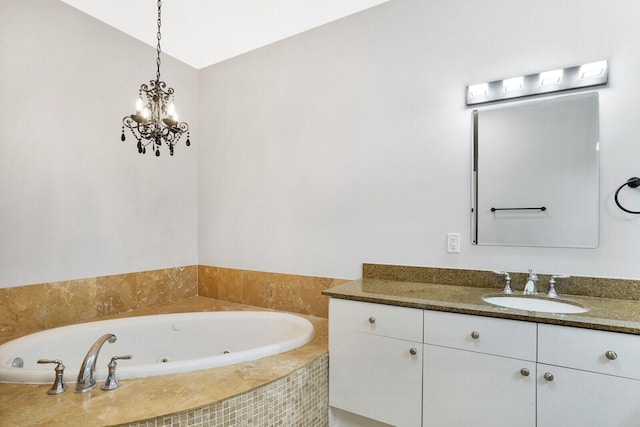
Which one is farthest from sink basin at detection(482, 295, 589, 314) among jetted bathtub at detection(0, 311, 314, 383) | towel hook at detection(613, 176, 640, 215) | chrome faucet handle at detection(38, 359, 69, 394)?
chrome faucet handle at detection(38, 359, 69, 394)

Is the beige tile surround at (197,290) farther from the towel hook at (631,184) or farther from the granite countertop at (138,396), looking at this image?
the granite countertop at (138,396)

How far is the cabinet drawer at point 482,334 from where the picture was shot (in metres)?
1.39

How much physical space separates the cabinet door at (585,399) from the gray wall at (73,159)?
2.72m

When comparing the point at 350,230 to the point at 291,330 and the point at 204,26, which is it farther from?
the point at 204,26

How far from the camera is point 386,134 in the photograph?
2.26 m

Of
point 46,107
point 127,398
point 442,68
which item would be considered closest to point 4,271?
point 46,107

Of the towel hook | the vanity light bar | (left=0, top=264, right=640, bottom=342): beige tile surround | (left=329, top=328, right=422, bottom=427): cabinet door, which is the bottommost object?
(left=329, top=328, right=422, bottom=427): cabinet door

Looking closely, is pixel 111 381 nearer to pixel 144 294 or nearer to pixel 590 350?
pixel 144 294

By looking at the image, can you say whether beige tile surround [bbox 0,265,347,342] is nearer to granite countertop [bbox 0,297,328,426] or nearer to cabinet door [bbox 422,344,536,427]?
granite countertop [bbox 0,297,328,426]

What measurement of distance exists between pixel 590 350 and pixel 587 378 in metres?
0.11

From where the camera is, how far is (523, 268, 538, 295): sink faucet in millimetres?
1746

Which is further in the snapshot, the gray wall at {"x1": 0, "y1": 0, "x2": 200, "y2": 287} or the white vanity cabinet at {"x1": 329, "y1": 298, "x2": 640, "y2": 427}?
the gray wall at {"x1": 0, "y1": 0, "x2": 200, "y2": 287}

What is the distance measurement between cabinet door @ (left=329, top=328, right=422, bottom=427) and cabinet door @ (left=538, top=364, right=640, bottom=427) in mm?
495

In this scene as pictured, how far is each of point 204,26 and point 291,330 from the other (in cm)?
231
